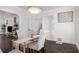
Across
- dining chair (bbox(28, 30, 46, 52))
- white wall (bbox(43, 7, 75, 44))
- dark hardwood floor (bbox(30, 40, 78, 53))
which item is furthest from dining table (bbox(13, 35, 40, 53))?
white wall (bbox(43, 7, 75, 44))

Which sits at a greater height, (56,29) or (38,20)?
(38,20)

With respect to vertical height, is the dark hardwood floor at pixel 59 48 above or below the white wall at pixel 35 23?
below

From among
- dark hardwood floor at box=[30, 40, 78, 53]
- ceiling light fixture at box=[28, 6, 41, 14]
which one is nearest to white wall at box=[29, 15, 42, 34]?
ceiling light fixture at box=[28, 6, 41, 14]

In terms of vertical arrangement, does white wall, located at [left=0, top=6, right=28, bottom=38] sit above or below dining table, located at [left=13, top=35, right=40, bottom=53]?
above

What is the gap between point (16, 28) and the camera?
4.83ft

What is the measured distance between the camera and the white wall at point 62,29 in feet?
4.68

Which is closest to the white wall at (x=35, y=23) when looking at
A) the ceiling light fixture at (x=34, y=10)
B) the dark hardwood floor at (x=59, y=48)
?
the ceiling light fixture at (x=34, y=10)

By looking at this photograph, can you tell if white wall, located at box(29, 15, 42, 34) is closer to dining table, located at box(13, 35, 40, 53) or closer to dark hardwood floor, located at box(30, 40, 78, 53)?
dining table, located at box(13, 35, 40, 53)

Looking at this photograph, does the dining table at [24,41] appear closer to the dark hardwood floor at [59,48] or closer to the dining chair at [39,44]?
the dining chair at [39,44]

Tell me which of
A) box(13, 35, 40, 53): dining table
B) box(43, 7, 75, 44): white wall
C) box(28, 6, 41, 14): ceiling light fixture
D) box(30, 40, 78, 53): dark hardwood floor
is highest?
box(28, 6, 41, 14): ceiling light fixture

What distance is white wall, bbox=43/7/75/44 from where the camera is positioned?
4.68 feet

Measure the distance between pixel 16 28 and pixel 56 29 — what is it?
27.0 inches

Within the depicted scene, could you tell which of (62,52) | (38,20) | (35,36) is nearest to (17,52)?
(35,36)
